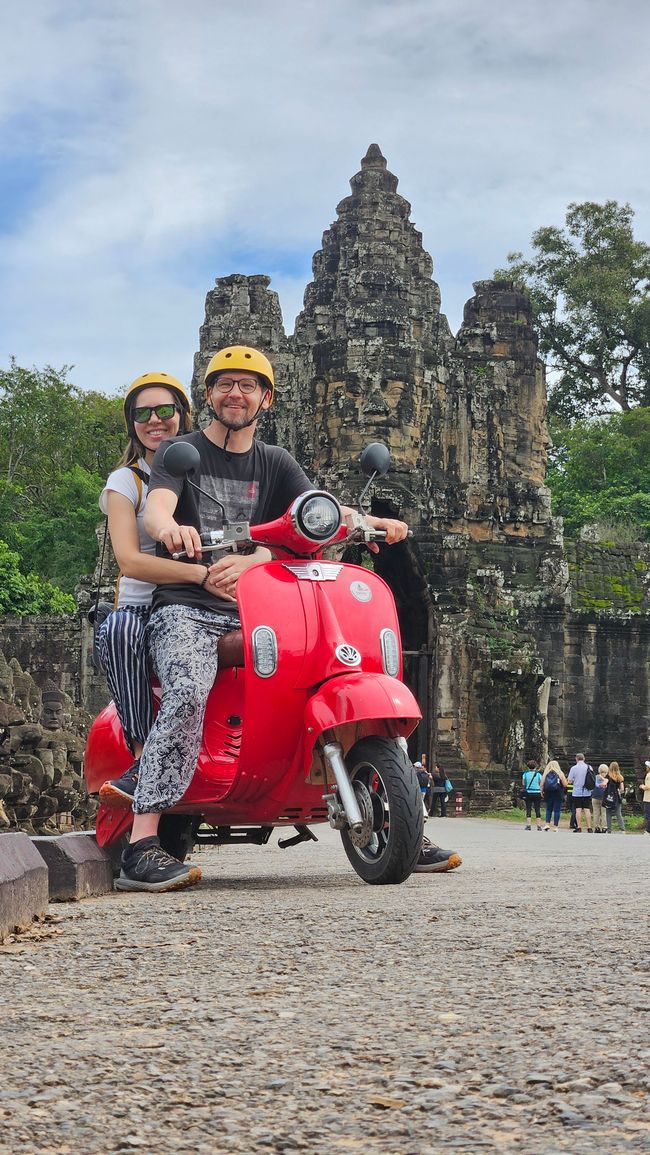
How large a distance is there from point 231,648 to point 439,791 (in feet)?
70.3

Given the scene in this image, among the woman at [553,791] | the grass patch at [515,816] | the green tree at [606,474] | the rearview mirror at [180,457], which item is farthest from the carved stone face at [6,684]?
the green tree at [606,474]

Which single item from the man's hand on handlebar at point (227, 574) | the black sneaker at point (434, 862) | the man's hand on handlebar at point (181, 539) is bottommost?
the black sneaker at point (434, 862)

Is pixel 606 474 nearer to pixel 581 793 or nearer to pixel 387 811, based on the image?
pixel 581 793

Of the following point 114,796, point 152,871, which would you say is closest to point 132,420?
point 114,796

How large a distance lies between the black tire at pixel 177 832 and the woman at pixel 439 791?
2056 centimetres

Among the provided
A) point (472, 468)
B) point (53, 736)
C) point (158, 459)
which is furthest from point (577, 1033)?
point (472, 468)

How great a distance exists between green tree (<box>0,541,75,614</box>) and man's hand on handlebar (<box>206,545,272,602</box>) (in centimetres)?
3303

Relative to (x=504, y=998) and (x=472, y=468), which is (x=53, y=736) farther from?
(x=472, y=468)

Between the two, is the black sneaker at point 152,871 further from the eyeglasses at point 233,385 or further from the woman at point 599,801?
the woman at point 599,801

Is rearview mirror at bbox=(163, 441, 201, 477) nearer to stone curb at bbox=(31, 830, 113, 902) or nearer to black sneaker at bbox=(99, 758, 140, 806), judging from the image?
black sneaker at bbox=(99, 758, 140, 806)

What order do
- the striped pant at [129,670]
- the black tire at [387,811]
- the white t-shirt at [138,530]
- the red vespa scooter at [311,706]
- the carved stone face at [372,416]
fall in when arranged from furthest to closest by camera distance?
the carved stone face at [372,416] → the white t-shirt at [138,530] → the striped pant at [129,670] → the red vespa scooter at [311,706] → the black tire at [387,811]

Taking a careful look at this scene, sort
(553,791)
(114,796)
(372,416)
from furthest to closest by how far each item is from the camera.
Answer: (372,416), (553,791), (114,796)

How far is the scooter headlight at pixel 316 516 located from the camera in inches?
240

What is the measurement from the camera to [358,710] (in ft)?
18.7
